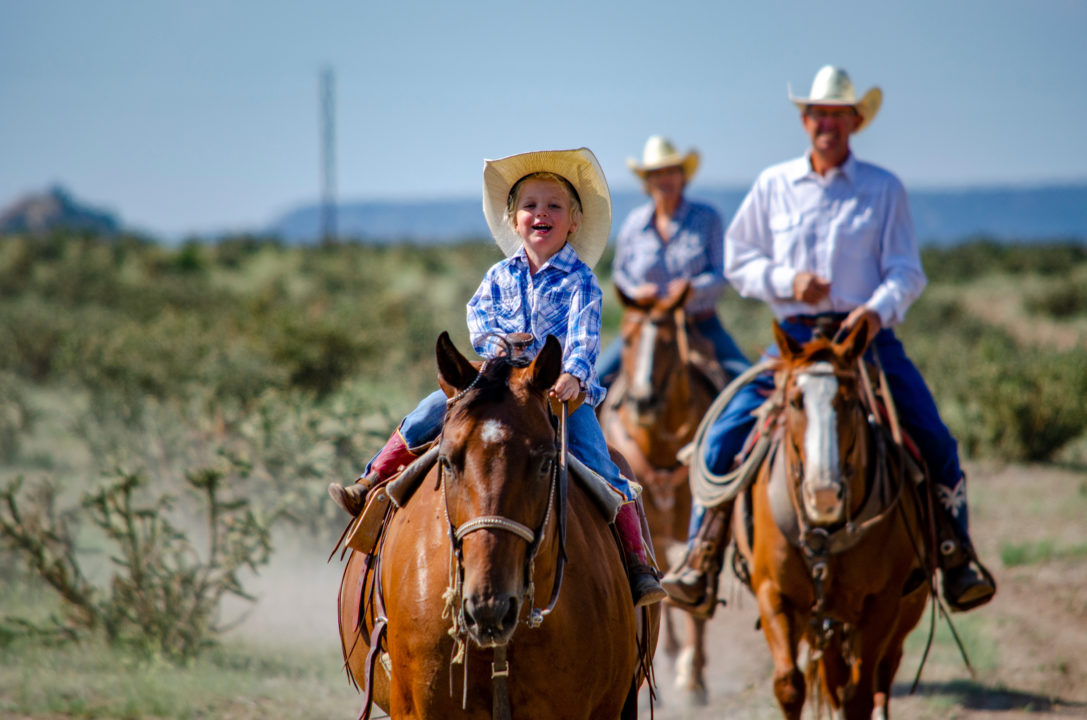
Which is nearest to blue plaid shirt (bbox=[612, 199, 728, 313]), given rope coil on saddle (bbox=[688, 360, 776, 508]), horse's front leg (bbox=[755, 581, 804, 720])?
rope coil on saddle (bbox=[688, 360, 776, 508])

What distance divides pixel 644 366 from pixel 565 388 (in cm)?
430

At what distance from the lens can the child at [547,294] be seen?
3516 millimetres

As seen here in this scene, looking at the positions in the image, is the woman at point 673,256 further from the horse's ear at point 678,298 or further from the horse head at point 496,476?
the horse head at point 496,476

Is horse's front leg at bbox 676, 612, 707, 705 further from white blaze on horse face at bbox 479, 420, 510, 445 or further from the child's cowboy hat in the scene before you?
white blaze on horse face at bbox 479, 420, 510, 445

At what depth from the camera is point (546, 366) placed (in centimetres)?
293

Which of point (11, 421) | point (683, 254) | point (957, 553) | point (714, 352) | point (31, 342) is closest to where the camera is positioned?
point (957, 553)

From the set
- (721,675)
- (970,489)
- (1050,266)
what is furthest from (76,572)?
(1050,266)

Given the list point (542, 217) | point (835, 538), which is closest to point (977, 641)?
point (835, 538)

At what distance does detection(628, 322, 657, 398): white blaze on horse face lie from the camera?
23.9 feet

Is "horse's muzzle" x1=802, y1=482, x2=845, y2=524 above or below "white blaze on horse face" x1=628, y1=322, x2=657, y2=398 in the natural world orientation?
below

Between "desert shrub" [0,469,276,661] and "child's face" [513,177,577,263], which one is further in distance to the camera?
"desert shrub" [0,469,276,661]

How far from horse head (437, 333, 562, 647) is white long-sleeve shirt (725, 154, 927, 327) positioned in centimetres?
290

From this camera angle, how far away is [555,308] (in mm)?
3594

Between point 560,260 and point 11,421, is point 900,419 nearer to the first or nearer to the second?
point 560,260
